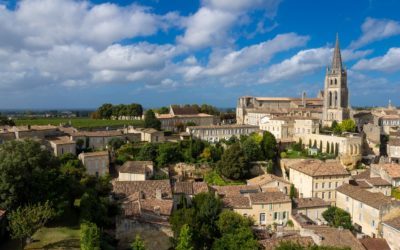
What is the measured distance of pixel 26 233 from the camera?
21.1m

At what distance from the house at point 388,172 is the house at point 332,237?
15908 millimetres

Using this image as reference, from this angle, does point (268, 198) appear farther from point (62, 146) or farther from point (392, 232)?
point (62, 146)

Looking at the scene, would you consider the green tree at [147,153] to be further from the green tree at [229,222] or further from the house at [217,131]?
the green tree at [229,222]

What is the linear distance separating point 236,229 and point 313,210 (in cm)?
1173

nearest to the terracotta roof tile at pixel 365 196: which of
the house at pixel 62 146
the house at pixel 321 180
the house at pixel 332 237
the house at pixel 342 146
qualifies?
the house at pixel 321 180

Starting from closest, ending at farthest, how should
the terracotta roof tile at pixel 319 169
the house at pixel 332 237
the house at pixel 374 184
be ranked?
the house at pixel 332 237
the house at pixel 374 184
the terracotta roof tile at pixel 319 169

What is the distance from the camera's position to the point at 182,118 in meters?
73.9

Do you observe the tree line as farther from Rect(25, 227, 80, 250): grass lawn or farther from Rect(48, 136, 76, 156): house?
Rect(25, 227, 80, 250): grass lawn

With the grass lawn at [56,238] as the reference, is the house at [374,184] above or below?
above

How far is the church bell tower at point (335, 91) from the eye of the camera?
70650 mm

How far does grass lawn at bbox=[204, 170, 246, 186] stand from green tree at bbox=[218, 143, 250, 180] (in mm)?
661

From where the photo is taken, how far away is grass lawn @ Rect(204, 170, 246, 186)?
4331 cm

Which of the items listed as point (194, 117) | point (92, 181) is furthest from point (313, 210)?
point (194, 117)

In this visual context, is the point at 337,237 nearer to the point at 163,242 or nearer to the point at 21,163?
the point at 163,242
